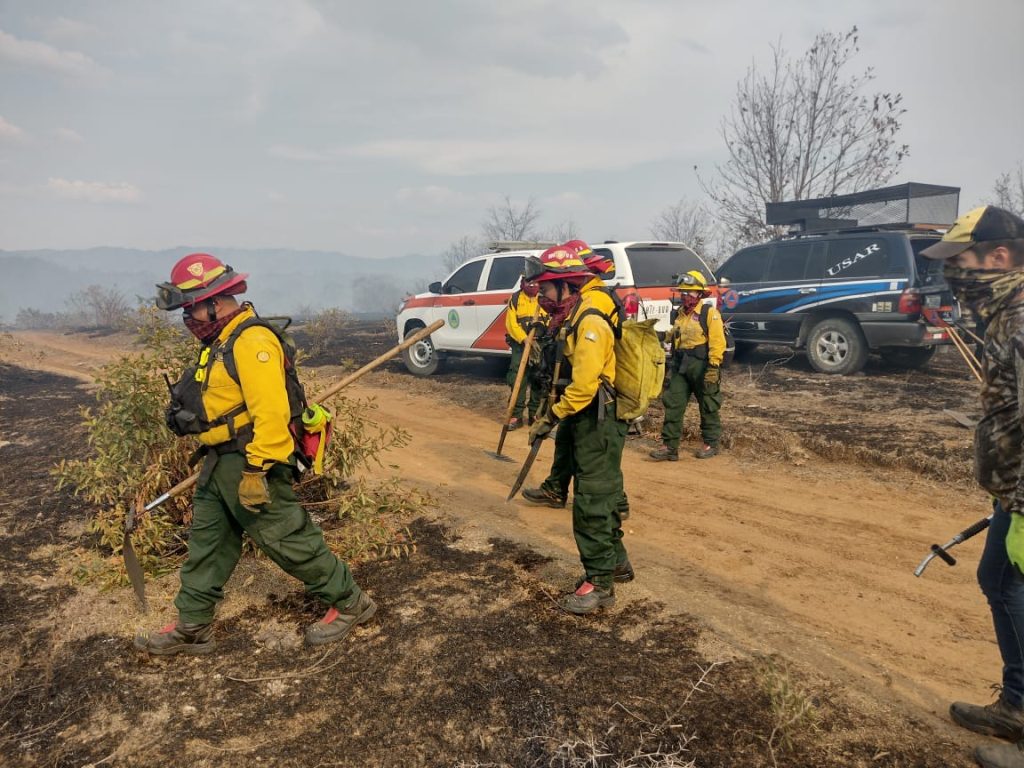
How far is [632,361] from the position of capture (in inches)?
148

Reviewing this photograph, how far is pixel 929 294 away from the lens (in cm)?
879

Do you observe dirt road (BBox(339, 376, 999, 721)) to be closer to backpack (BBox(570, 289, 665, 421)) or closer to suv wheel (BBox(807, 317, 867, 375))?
backpack (BBox(570, 289, 665, 421))

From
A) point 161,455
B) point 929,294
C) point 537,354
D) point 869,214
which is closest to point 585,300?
point 537,354

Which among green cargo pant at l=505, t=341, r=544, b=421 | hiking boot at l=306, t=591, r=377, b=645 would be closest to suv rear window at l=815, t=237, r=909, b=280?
green cargo pant at l=505, t=341, r=544, b=421

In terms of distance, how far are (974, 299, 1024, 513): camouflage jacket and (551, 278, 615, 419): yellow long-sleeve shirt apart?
1726mm

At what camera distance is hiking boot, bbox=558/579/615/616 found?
3576 mm

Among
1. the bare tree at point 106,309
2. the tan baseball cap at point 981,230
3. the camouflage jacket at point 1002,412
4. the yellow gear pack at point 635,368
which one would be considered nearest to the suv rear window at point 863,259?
the yellow gear pack at point 635,368

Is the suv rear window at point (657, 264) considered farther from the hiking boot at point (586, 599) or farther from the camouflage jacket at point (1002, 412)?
the camouflage jacket at point (1002, 412)

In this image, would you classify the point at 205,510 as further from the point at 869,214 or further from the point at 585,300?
the point at 869,214

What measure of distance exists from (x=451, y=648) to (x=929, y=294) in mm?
8488

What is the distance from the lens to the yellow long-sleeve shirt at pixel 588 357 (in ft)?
11.7

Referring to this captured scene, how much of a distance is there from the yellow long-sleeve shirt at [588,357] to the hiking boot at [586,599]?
3.20 ft

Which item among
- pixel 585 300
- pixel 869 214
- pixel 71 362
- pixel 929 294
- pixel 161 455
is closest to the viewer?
pixel 585 300

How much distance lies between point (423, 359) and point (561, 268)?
7861mm
